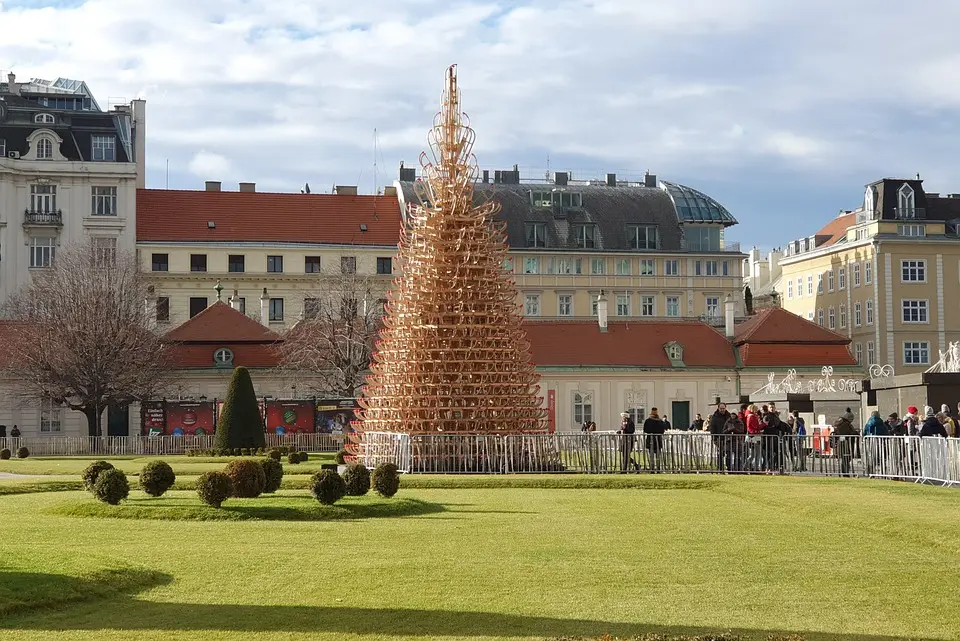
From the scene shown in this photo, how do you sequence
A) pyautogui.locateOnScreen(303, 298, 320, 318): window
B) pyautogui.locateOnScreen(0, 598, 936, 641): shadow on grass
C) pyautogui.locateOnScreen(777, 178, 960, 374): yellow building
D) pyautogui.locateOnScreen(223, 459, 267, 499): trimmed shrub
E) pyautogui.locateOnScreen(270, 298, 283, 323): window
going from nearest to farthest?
pyautogui.locateOnScreen(0, 598, 936, 641): shadow on grass, pyautogui.locateOnScreen(223, 459, 267, 499): trimmed shrub, pyautogui.locateOnScreen(303, 298, 320, 318): window, pyautogui.locateOnScreen(270, 298, 283, 323): window, pyautogui.locateOnScreen(777, 178, 960, 374): yellow building

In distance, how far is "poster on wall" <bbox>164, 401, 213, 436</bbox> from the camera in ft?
198

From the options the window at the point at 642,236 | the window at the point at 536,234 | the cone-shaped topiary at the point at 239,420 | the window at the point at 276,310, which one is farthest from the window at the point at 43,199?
the cone-shaped topiary at the point at 239,420

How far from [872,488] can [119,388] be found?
46.2 meters

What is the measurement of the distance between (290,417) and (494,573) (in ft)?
148

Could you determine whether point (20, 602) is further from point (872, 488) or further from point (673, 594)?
point (872, 488)

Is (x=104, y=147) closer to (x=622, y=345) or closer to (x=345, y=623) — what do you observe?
(x=622, y=345)

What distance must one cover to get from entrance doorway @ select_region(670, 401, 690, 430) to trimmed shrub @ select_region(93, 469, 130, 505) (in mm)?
51653

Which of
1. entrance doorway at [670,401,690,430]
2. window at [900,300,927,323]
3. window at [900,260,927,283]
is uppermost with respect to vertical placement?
window at [900,260,927,283]

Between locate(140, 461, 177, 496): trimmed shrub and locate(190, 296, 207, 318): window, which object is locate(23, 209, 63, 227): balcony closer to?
locate(190, 296, 207, 318): window

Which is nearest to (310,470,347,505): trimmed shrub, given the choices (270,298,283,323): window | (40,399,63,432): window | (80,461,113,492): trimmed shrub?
(80,461,113,492): trimmed shrub

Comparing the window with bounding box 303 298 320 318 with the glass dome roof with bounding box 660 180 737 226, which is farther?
the glass dome roof with bounding box 660 180 737 226

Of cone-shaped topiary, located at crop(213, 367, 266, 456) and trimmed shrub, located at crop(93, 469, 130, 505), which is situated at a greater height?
cone-shaped topiary, located at crop(213, 367, 266, 456)

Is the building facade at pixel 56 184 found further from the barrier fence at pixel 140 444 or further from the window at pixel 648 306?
the window at pixel 648 306

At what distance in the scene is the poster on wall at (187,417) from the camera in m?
60.5
